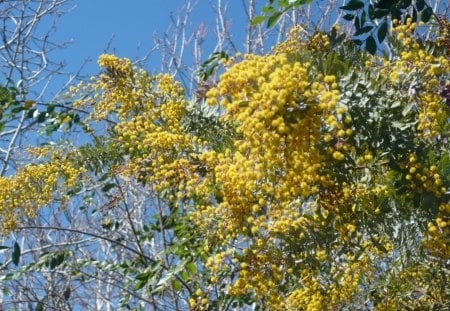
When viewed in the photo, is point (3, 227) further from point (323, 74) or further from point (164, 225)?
point (323, 74)

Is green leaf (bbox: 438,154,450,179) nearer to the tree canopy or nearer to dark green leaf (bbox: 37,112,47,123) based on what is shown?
the tree canopy

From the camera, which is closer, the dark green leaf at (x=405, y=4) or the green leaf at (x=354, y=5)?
the dark green leaf at (x=405, y=4)

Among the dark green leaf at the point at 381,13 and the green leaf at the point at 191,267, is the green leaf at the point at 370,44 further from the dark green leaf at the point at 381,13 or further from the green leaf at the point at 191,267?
the green leaf at the point at 191,267

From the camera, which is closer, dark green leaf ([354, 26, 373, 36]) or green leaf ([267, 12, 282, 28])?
green leaf ([267, 12, 282, 28])

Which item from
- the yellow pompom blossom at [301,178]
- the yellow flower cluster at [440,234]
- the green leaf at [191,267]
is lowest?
the yellow flower cluster at [440,234]

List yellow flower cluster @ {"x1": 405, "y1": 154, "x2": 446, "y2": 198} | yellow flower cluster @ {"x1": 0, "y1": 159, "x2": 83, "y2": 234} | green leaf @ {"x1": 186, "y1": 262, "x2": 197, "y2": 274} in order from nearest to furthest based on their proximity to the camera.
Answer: yellow flower cluster @ {"x1": 405, "y1": 154, "x2": 446, "y2": 198}, green leaf @ {"x1": 186, "y1": 262, "x2": 197, "y2": 274}, yellow flower cluster @ {"x1": 0, "y1": 159, "x2": 83, "y2": 234}

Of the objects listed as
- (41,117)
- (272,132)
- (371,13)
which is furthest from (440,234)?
(41,117)

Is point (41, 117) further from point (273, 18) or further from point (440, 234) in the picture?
point (440, 234)

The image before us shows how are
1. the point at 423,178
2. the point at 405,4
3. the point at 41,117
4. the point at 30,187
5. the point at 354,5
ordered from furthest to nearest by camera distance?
the point at 30,187 < the point at 41,117 < the point at 354,5 < the point at 405,4 < the point at 423,178

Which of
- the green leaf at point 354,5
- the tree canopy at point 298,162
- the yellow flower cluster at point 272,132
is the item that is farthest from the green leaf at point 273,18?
the green leaf at point 354,5

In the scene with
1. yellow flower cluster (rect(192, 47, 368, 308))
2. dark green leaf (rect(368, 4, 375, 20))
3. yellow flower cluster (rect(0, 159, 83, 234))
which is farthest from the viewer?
yellow flower cluster (rect(0, 159, 83, 234))

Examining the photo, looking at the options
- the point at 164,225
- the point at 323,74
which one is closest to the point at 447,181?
the point at 323,74

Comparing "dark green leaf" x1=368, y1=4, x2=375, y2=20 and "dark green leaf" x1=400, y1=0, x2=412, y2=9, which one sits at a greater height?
"dark green leaf" x1=368, y1=4, x2=375, y2=20

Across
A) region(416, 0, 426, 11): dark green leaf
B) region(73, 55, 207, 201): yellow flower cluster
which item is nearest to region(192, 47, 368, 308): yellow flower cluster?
region(73, 55, 207, 201): yellow flower cluster
